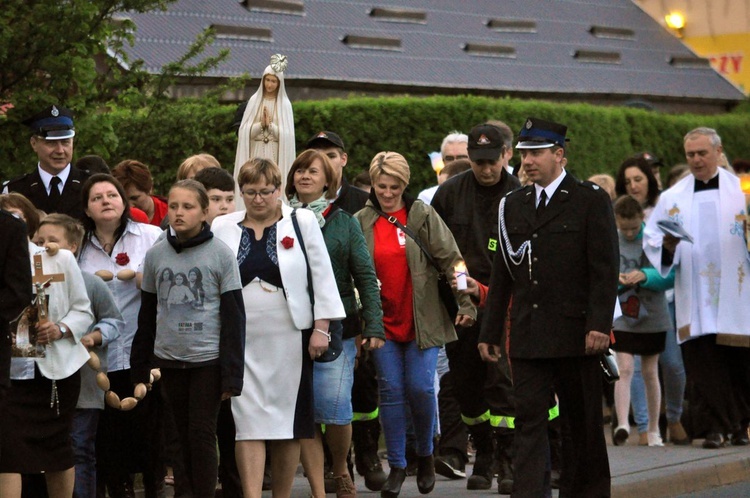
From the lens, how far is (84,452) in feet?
29.8

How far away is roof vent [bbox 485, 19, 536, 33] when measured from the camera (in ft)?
102

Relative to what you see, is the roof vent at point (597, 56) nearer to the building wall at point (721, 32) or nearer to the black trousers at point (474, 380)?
the building wall at point (721, 32)

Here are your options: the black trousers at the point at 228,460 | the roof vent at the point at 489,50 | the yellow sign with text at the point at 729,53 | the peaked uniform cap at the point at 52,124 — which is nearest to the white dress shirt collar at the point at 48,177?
the peaked uniform cap at the point at 52,124

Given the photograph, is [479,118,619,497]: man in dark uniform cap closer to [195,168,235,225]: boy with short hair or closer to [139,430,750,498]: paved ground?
[139,430,750,498]: paved ground

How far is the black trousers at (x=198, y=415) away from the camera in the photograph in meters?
8.53

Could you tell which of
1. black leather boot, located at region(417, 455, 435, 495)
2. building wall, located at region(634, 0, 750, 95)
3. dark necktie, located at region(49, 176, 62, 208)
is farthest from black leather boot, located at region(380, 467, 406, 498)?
building wall, located at region(634, 0, 750, 95)

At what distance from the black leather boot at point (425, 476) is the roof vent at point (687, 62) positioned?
25.3 meters

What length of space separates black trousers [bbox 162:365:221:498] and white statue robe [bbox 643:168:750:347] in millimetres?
5581

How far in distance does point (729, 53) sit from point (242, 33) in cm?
1828

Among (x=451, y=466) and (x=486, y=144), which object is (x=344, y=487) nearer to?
(x=451, y=466)

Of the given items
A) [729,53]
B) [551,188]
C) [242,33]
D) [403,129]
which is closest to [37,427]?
[551,188]

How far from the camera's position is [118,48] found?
11578 millimetres

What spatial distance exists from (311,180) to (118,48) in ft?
8.22

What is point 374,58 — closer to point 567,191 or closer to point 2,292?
point 567,191
